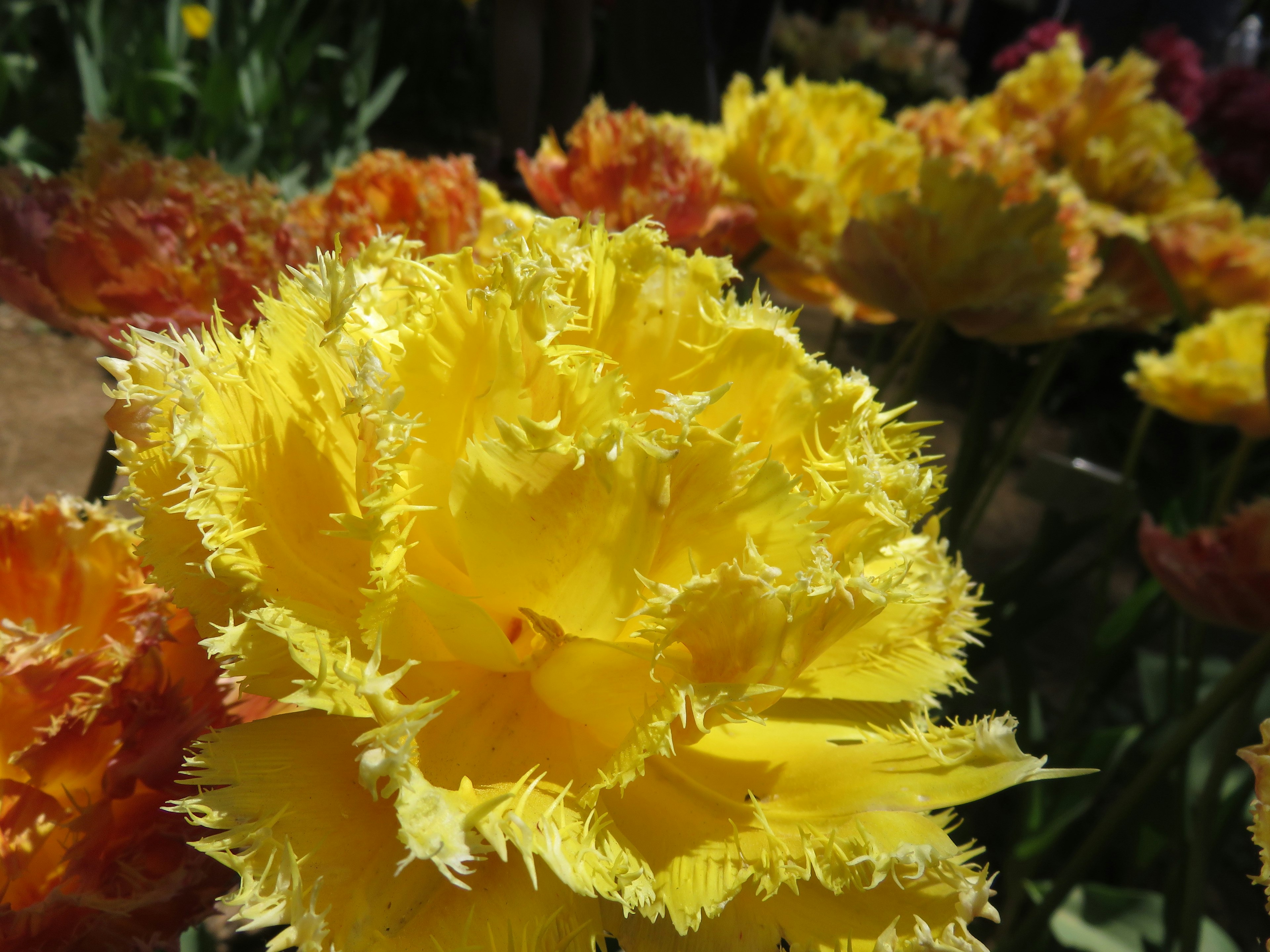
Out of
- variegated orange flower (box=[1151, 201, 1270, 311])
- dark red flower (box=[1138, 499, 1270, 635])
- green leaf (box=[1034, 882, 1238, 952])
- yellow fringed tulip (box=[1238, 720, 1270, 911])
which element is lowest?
green leaf (box=[1034, 882, 1238, 952])

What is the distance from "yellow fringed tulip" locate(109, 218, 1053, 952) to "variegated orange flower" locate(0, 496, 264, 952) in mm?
75

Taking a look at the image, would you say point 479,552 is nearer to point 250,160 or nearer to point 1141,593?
point 1141,593

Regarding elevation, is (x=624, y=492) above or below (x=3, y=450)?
above

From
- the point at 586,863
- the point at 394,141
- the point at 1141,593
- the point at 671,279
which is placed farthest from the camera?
the point at 394,141

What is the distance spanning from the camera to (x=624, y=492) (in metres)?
0.33

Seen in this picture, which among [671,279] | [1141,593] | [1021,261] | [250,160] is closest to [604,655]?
[671,279]

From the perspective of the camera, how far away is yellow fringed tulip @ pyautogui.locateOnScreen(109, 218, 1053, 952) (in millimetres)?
314

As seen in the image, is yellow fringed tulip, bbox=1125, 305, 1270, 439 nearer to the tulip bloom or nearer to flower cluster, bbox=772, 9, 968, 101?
the tulip bloom

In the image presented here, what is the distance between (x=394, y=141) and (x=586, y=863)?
3.69 m

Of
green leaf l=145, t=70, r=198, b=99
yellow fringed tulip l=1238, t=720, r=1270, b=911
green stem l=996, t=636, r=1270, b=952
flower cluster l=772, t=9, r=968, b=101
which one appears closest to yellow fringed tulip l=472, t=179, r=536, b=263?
yellow fringed tulip l=1238, t=720, r=1270, b=911

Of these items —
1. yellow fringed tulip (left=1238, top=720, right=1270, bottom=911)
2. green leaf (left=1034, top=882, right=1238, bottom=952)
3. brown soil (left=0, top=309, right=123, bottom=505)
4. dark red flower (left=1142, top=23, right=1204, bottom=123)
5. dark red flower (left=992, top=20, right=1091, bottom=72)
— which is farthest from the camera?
dark red flower (left=992, top=20, right=1091, bottom=72)

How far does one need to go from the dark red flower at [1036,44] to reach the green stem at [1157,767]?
1.78 metres

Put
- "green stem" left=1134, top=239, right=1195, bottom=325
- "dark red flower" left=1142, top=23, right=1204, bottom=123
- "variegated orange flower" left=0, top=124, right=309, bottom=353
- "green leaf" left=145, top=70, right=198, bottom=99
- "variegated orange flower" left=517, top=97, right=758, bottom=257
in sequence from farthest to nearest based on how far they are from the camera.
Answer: "dark red flower" left=1142, top=23, right=1204, bottom=123 → "green leaf" left=145, top=70, right=198, bottom=99 → "green stem" left=1134, top=239, right=1195, bottom=325 → "variegated orange flower" left=517, top=97, right=758, bottom=257 → "variegated orange flower" left=0, top=124, right=309, bottom=353

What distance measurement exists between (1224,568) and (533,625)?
2.46ft
